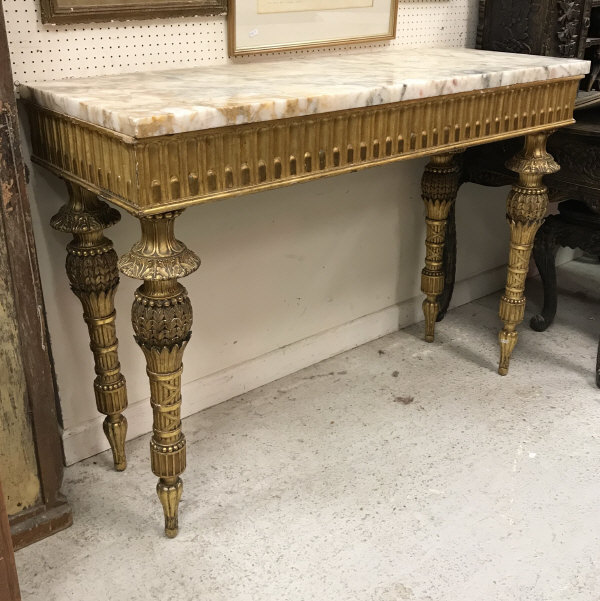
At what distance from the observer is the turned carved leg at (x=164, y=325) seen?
1.53 meters

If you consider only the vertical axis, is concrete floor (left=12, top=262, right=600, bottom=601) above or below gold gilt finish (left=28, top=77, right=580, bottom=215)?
below

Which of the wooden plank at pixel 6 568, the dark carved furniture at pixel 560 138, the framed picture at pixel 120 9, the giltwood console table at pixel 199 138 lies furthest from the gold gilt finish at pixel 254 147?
the wooden plank at pixel 6 568

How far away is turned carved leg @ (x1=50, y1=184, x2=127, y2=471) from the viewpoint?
5.94 ft

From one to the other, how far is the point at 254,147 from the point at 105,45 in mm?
594

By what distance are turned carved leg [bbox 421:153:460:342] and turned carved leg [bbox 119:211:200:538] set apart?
1302mm

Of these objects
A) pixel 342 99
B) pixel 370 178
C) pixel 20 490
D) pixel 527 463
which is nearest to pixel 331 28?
pixel 370 178

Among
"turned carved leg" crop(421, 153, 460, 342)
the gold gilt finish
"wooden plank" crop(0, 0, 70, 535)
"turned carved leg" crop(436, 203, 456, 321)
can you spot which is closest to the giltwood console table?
the gold gilt finish

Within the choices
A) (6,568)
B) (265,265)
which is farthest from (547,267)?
(6,568)

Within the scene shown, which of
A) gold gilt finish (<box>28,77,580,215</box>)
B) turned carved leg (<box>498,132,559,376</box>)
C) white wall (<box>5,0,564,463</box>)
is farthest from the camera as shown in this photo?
turned carved leg (<box>498,132,559,376</box>)

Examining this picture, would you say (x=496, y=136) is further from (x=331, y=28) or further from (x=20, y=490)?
(x=20, y=490)

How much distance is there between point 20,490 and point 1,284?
1.75 ft

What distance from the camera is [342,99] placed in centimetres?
164

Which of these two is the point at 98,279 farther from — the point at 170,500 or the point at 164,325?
the point at 170,500

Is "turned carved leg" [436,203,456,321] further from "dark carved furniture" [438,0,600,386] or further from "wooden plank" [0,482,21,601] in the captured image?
"wooden plank" [0,482,21,601]
